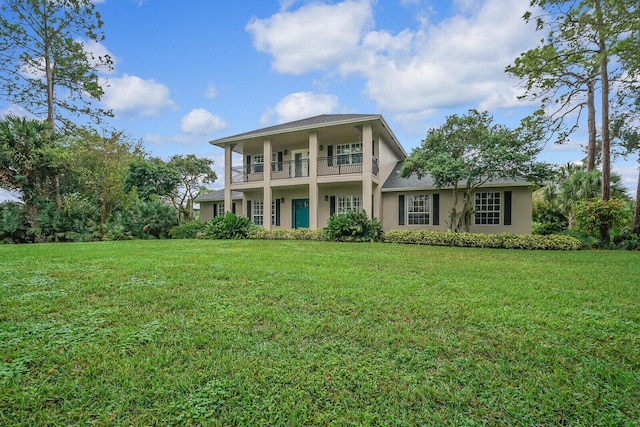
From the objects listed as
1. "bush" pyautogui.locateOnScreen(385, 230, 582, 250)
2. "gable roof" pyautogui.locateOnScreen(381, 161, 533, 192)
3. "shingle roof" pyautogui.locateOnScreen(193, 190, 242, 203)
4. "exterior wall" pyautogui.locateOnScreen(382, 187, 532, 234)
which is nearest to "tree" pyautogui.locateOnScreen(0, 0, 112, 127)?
"shingle roof" pyautogui.locateOnScreen(193, 190, 242, 203)

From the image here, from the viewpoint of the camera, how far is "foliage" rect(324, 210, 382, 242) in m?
12.2

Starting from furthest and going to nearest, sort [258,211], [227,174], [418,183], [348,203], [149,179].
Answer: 1. [149,179]
2. [258,211]
3. [227,174]
4. [348,203]
5. [418,183]

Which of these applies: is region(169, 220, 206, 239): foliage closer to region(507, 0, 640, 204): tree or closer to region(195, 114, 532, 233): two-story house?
region(195, 114, 532, 233): two-story house

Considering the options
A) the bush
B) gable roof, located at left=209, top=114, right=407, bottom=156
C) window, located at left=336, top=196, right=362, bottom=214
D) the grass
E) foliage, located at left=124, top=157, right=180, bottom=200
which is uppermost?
gable roof, located at left=209, top=114, right=407, bottom=156

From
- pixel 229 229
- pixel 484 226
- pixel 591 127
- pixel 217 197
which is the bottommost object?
pixel 229 229

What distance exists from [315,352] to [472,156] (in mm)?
11551

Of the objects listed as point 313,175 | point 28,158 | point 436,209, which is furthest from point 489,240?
→ point 28,158

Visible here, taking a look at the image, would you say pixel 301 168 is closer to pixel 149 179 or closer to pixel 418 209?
pixel 418 209

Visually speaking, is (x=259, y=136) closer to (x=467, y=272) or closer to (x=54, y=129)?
(x=54, y=129)

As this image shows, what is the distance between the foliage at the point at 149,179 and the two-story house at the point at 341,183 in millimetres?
5176

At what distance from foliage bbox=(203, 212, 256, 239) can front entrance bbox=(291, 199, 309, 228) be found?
3.10 m

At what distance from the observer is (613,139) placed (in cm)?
1697

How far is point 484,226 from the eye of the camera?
13617mm

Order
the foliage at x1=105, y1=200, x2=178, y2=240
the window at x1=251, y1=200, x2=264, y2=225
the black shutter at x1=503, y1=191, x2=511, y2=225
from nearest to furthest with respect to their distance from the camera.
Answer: the black shutter at x1=503, y1=191, x2=511, y2=225 → the foliage at x1=105, y1=200, x2=178, y2=240 → the window at x1=251, y1=200, x2=264, y2=225
